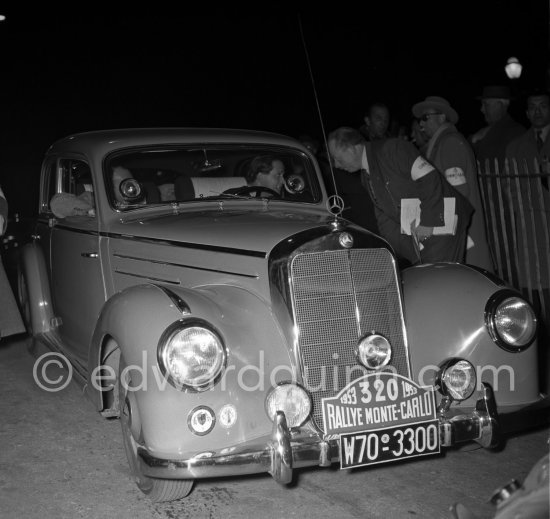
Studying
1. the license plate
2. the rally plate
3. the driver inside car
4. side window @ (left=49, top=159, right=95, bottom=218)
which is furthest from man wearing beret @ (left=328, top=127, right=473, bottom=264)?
the license plate

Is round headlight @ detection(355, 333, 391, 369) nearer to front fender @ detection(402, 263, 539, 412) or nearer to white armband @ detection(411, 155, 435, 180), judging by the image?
front fender @ detection(402, 263, 539, 412)

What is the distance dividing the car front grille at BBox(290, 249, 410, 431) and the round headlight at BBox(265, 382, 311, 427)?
0.37ft

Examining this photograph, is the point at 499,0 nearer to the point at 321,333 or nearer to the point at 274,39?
the point at 274,39

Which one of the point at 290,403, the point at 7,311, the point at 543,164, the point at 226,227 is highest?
the point at 226,227

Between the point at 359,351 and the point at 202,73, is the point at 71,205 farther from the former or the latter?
the point at 202,73

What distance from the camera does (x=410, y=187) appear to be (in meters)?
4.86

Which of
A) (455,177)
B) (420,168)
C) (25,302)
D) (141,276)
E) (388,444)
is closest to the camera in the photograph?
(388,444)

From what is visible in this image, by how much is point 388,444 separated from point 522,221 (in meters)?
4.08

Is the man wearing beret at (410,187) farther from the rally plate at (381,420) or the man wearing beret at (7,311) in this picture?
the man wearing beret at (7,311)

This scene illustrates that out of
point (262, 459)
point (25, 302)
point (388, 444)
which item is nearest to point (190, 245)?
point (262, 459)

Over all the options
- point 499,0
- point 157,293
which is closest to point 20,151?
point 499,0

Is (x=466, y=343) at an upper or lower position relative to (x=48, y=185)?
lower

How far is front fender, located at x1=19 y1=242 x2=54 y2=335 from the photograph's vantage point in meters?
5.08

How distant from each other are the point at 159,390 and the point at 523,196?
455cm
